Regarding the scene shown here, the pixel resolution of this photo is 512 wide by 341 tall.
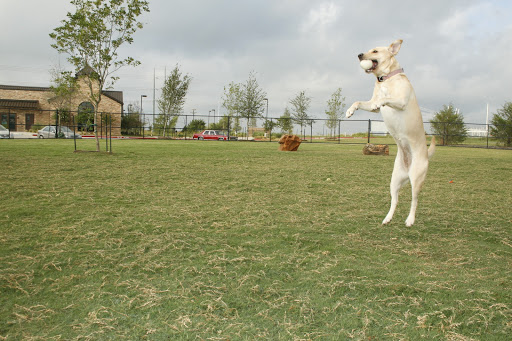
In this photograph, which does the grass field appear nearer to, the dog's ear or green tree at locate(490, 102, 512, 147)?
the dog's ear

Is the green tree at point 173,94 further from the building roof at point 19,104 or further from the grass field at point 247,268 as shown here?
the grass field at point 247,268

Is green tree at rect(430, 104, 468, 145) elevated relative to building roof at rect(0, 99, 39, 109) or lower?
lower

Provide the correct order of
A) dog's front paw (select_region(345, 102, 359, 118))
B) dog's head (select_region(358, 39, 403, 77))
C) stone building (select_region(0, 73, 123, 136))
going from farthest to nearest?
stone building (select_region(0, 73, 123, 136)), dog's head (select_region(358, 39, 403, 77)), dog's front paw (select_region(345, 102, 359, 118))

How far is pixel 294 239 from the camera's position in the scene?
412 cm

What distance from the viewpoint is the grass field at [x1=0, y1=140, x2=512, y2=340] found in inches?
90.6

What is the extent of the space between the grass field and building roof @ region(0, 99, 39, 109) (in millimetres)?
49032

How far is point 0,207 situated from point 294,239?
4151mm

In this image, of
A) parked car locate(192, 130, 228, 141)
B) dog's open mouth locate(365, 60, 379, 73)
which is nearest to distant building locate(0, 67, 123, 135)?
parked car locate(192, 130, 228, 141)

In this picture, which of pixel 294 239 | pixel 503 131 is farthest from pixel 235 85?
pixel 294 239

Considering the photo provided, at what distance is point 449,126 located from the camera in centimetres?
3547

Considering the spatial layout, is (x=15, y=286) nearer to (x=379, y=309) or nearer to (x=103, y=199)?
(x=379, y=309)

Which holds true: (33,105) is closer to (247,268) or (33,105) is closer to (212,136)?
(212,136)

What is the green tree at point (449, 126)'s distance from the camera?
114 ft

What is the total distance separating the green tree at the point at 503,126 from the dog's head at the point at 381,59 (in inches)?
1398
